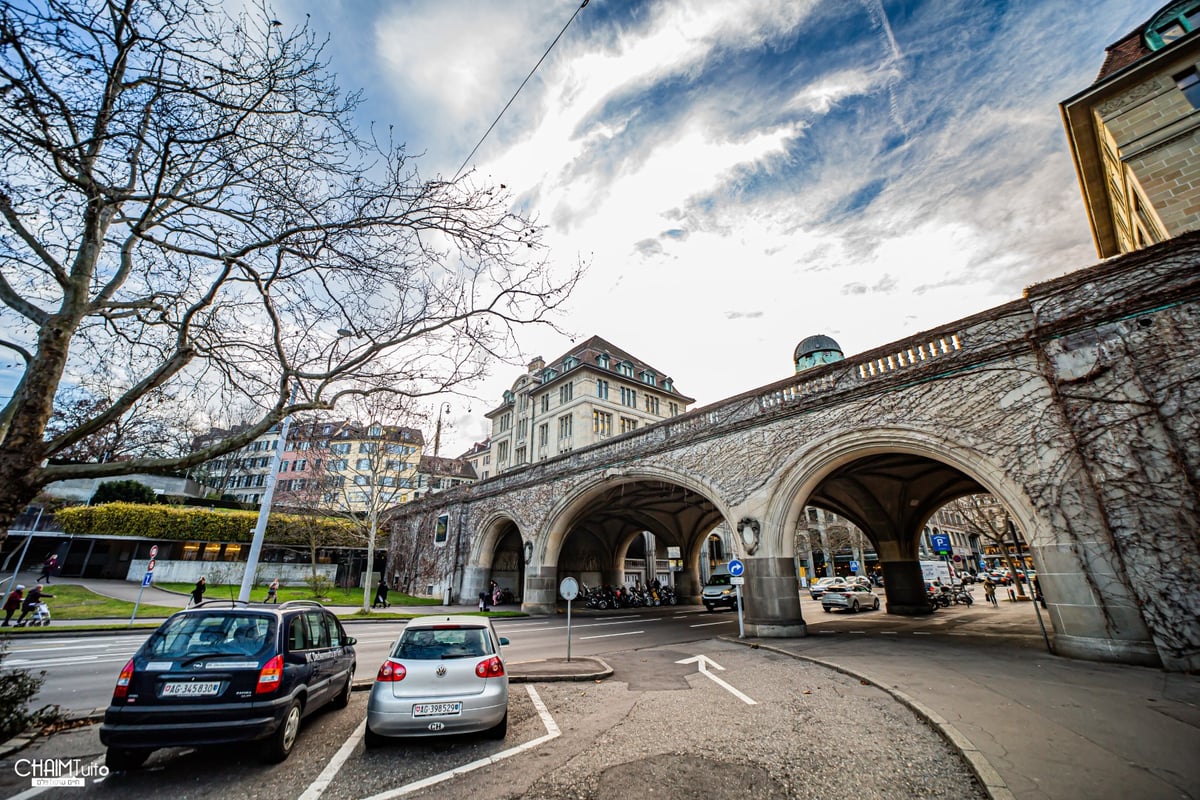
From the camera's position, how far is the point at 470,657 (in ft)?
18.1

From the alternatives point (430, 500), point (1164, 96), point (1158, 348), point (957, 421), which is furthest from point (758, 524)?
point (430, 500)

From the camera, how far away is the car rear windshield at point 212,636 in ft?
15.5

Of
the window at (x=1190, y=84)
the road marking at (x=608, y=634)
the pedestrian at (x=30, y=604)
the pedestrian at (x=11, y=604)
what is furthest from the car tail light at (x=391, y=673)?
the window at (x=1190, y=84)

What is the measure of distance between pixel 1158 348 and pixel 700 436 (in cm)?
1026

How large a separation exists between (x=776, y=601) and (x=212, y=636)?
12.7 metres

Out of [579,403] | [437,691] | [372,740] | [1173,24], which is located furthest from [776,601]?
[579,403]

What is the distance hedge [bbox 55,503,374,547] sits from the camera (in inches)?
1128

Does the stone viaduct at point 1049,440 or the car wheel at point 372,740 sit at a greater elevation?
the stone viaduct at point 1049,440

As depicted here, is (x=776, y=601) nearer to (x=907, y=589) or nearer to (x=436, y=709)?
(x=436, y=709)

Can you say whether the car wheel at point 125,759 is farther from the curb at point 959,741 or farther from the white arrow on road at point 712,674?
the curb at point 959,741

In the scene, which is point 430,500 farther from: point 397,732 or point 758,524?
point 397,732

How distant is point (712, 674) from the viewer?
891 cm

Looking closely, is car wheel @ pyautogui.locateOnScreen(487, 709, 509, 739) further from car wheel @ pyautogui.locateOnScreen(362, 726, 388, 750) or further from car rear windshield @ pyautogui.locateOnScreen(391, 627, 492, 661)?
car wheel @ pyautogui.locateOnScreen(362, 726, 388, 750)

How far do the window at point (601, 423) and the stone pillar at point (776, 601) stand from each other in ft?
81.7
